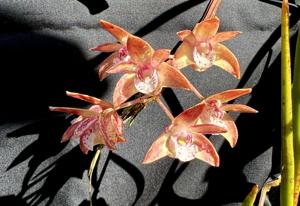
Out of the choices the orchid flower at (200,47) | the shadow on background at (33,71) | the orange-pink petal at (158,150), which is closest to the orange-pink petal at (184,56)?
the orchid flower at (200,47)

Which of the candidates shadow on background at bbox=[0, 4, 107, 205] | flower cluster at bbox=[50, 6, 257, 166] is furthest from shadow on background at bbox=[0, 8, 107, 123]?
flower cluster at bbox=[50, 6, 257, 166]

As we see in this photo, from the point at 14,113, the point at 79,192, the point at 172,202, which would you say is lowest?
the point at 172,202

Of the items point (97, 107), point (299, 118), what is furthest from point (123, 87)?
point (299, 118)

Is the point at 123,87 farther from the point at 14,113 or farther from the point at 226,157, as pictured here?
the point at 226,157

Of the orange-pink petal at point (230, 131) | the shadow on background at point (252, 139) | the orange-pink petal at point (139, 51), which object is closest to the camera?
the orange-pink petal at point (139, 51)

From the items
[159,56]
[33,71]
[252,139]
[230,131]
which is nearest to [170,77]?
[159,56]

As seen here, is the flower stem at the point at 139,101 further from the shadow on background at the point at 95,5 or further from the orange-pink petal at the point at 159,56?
the shadow on background at the point at 95,5

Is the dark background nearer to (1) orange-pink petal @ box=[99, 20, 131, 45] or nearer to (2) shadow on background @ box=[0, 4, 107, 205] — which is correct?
(2) shadow on background @ box=[0, 4, 107, 205]
